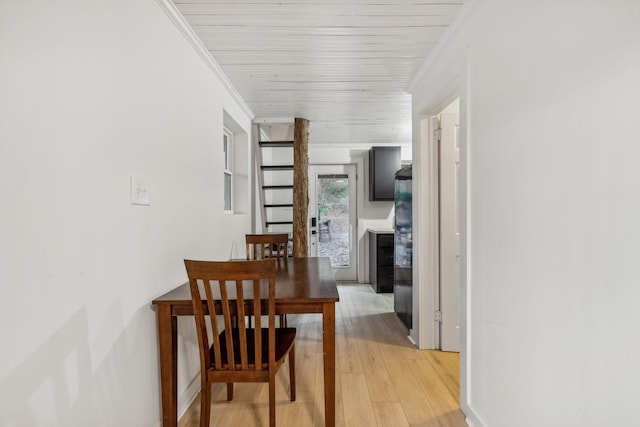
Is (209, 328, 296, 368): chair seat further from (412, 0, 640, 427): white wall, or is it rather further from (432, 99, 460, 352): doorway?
(432, 99, 460, 352): doorway

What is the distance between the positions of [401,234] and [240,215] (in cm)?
160

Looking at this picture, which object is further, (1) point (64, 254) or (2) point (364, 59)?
(2) point (364, 59)

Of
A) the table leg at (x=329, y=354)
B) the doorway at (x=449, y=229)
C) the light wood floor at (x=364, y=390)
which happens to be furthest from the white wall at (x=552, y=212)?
the doorway at (x=449, y=229)

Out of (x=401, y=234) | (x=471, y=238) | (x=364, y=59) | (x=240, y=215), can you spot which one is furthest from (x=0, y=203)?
(x=401, y=234)

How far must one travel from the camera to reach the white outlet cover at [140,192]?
54.3 inches

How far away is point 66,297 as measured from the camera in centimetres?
102

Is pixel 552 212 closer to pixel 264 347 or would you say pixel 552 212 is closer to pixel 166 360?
pixel 264 347

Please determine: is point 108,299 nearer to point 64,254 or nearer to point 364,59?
point 64,254

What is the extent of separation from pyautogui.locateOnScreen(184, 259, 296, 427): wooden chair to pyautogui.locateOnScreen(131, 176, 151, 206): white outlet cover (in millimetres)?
361

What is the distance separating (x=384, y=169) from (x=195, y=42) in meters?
3.39

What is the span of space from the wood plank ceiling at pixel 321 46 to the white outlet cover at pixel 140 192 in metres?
0.96

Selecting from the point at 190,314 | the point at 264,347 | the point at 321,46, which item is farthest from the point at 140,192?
the point at 321,46

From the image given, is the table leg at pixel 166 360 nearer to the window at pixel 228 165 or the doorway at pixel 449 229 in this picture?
the window at pixel 228 165

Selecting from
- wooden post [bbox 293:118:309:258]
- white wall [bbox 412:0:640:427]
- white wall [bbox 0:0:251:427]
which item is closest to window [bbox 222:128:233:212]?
wooden post [bbox 293:118:309:258]
